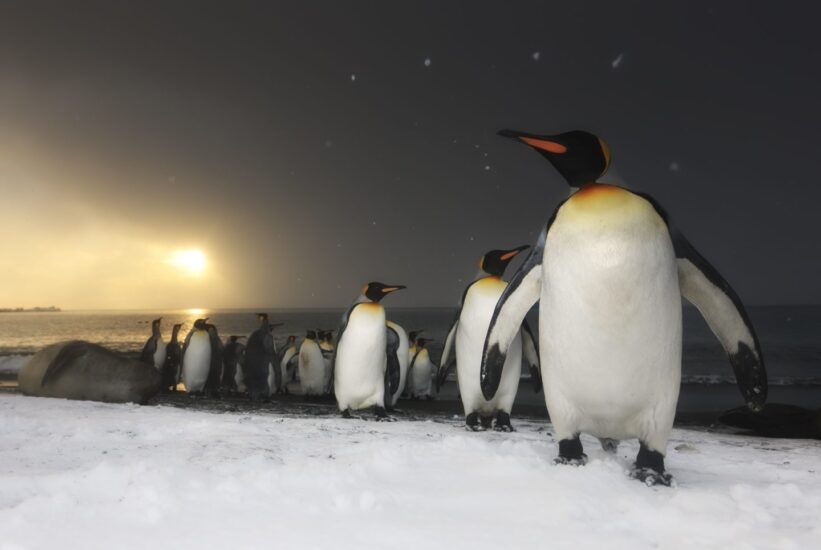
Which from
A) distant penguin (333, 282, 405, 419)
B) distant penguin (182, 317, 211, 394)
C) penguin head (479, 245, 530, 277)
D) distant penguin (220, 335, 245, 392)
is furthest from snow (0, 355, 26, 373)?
penguin head (479, 245, 530, 277)

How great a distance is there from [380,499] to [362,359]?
14.0 feet

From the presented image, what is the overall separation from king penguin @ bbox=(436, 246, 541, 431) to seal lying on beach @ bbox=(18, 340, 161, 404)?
4628mm

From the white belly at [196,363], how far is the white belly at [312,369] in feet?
6.25

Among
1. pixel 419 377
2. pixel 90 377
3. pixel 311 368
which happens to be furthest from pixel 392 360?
pixel 419 377

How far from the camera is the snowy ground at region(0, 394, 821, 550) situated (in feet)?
6.57

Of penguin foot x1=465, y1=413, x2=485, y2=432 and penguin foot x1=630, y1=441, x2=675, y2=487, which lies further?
penguin foot x1=465, y1=413, x2=485, y2=432

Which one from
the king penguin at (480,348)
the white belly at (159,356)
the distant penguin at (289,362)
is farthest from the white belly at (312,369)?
the king penguin at (480,348)

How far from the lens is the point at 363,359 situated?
659cm

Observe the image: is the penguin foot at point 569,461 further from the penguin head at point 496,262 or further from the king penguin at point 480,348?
the penguin head at point 496,262

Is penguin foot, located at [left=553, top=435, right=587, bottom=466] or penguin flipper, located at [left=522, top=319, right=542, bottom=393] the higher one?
penguin flipper, located at [left=522, top=319, right=542, bottom=393]

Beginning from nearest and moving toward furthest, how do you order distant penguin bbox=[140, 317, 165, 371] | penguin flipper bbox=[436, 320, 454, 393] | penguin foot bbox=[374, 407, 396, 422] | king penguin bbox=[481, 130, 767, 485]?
1. king penguin bbox=[481, 130, 767, 485]
2. penguin flipper bbox=[436, 320, 454, 393]
3. penguin foot bbox=[374, 407, 396, 422]
4. distant penguin bbox=[140, 317, 165, 371]

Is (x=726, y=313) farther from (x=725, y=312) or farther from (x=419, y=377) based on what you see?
(x=419, y=377)

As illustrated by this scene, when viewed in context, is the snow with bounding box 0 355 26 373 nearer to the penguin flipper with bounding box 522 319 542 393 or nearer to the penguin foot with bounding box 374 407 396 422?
the penguin foot with bounding box 374 407 396 422

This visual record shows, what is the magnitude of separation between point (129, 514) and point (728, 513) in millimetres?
2152
